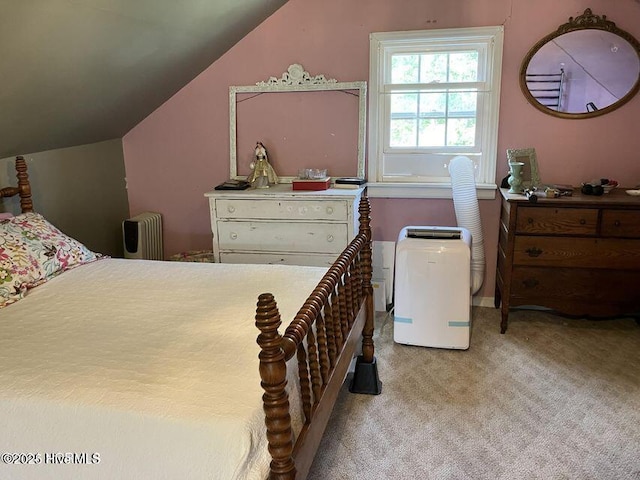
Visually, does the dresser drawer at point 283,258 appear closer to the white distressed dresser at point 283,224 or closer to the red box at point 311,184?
the white distressed dresser at point 283,224

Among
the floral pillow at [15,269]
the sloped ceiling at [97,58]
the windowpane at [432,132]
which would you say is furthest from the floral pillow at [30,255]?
the windowpane at [432,132]

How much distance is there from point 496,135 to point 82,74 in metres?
2.45

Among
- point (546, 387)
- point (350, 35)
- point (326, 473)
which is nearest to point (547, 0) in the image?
point (350, 35)

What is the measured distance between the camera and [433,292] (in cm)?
292

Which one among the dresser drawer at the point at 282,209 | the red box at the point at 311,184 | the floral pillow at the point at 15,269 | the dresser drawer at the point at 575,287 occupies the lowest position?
the dresser drawer at the point at 575,287

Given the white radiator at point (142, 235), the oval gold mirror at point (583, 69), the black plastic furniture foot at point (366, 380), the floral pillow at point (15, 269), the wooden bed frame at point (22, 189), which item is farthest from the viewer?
the white radiator at point (142, 235)

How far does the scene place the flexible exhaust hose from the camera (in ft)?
10.5

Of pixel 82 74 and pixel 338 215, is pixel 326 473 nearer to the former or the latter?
pixel 338 215

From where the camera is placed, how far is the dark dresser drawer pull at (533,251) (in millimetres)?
3018

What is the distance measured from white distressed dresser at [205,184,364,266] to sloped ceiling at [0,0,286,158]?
0.82m

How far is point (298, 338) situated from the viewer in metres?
1.45

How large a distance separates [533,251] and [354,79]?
62.9 inches

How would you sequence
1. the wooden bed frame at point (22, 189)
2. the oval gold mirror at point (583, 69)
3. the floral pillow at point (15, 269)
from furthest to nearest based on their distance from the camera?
the oval gold mirror at point (583, 69)
the wooden bed frame at point (22, 189)
the floral pillow at point (15, 269)

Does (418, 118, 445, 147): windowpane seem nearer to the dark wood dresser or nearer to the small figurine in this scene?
the dark wood dresser
